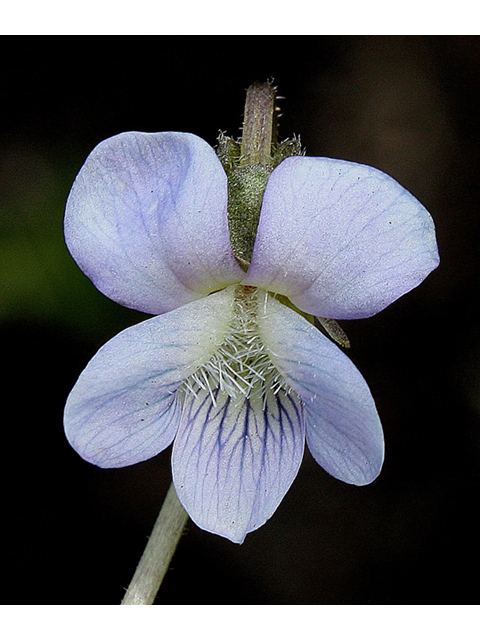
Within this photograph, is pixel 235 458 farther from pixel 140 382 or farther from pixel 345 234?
pixel 345 234

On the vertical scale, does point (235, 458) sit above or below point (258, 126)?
below

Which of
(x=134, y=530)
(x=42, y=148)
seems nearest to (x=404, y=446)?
(x=134, y=530)

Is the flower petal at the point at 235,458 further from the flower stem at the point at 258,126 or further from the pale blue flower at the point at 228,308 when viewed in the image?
the flower stem at the point at 258,126

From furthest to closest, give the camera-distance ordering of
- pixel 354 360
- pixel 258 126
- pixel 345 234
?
1. pixel 354 360
2. pixel 258 126
3. pixel 345 234

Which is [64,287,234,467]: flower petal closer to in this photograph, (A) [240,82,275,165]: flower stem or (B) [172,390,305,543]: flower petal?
(B) [172,390,305,543]: flower petal

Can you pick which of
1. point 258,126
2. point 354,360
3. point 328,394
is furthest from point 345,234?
point 354,360

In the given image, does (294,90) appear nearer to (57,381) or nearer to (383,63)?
(383,63)
